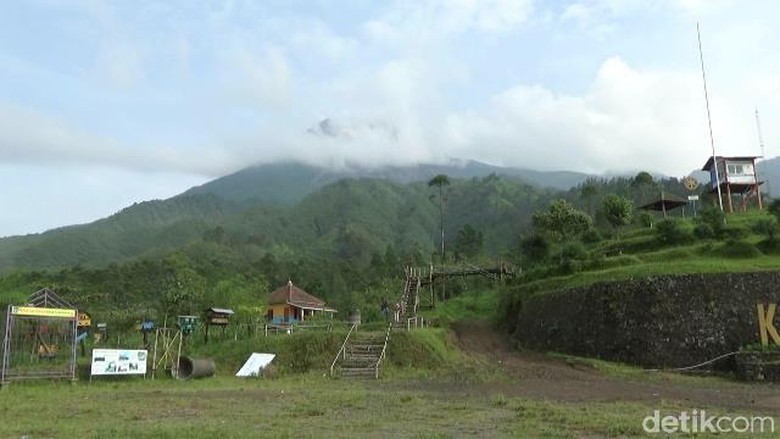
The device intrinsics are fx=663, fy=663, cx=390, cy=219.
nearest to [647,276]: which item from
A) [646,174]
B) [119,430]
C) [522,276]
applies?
[522,276]

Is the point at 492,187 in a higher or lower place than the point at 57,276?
higher

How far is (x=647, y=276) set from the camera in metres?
30.8

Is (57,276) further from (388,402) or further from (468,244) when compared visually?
(388,402)

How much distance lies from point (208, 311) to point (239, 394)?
1337 cm

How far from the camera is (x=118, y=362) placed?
26953 mm

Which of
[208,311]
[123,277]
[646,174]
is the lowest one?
[208,311]

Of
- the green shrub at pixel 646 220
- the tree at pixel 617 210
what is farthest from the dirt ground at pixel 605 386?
the green shrub at pixel 646 220

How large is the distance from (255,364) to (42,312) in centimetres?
868

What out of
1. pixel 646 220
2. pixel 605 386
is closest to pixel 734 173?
pixel 646 220

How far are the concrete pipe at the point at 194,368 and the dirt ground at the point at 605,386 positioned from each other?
12.2 metres

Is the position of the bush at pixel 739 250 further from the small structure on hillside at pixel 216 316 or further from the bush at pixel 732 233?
the small structure on hillside at pixel 216 316

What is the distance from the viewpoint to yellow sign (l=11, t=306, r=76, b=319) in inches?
984

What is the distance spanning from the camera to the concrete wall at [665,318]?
28062mm

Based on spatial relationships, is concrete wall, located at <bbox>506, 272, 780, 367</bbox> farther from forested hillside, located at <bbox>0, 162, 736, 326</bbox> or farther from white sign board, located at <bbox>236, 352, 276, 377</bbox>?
white sign board, located at <bbox>236, 352, 276, 377</bbox>
